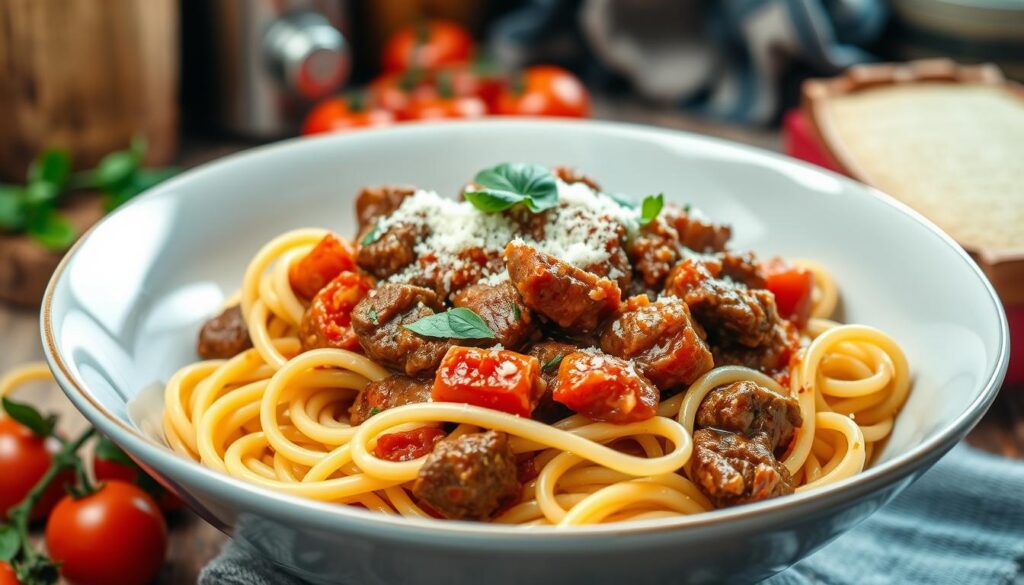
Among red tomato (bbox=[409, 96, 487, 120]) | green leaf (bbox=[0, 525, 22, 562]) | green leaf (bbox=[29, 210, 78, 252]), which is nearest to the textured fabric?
red tomato (bbox=[409, 96, 487, 120])

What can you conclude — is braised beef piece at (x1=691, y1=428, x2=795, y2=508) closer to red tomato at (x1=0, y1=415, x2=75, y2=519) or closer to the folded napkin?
the folded napkin

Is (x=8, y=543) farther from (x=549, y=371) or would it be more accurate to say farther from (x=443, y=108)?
(x=443, y=108)

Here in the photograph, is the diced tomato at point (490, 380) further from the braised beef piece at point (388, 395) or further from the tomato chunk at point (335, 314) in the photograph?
the tomato chunk at point (335, 314)

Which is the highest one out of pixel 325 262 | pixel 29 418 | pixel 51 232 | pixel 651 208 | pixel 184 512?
pixel 651 208

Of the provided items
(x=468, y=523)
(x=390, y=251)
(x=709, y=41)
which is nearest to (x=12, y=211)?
(x=390, y=251)

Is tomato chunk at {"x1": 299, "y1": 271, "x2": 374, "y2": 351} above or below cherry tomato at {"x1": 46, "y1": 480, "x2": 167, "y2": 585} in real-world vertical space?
above

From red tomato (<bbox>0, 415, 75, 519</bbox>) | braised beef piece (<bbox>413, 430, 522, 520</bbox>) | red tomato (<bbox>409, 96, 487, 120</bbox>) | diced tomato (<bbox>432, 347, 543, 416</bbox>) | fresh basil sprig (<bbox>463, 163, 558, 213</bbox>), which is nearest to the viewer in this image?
braised beef piece (<bbox>413, 430, 522, 520</bbox>)

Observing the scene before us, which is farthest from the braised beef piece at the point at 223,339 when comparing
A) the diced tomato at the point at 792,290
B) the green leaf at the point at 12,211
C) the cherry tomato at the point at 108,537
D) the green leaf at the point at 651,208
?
the green leaf at the point at 12,211
